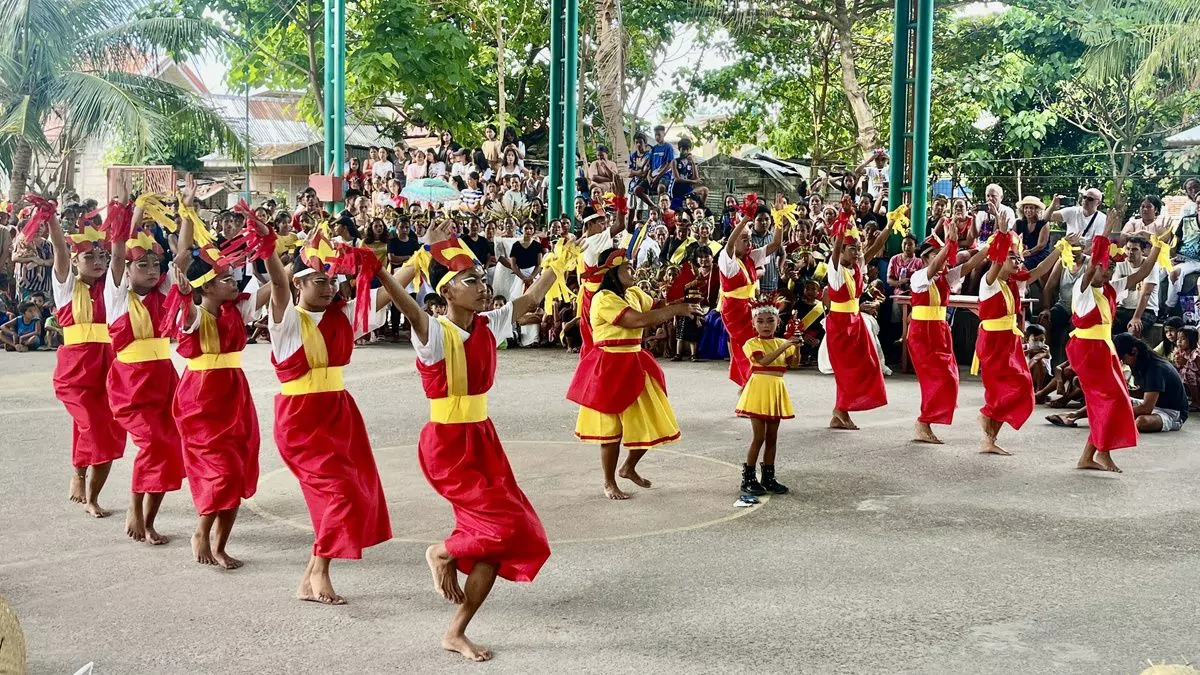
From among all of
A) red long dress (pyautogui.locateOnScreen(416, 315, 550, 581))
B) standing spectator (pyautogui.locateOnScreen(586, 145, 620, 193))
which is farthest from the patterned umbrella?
red long dress (pyautogui.locateOnScreen(416, 315, 550, 581))

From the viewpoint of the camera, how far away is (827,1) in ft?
79.2

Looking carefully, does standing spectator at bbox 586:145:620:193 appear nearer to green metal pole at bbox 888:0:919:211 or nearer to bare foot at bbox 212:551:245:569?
green metal pole at bbox 888:0:919:211

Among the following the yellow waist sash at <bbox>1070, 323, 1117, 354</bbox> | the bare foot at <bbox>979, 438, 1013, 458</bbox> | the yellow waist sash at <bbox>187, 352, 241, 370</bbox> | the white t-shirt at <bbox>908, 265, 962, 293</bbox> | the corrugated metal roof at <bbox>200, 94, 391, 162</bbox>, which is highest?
the corrugated metal roof at <bbox>200, 94, 391, 162</bbox>

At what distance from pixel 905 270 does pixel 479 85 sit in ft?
50.8

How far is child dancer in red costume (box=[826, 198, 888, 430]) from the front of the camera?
33.7ft

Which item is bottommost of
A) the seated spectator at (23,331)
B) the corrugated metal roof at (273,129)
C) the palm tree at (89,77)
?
the seated spectator at (23,331)

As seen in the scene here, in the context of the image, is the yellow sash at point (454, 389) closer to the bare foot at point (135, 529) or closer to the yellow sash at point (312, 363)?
the yellow sash at point (312, 363)

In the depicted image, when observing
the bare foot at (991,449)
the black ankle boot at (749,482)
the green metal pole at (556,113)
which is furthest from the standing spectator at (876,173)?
the black ankle boot at (749,482)

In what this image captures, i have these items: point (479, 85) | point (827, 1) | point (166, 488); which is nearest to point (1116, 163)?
point (827, 1)

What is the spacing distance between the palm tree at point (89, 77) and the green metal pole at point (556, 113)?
5275mm

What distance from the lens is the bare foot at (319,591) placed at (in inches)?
219

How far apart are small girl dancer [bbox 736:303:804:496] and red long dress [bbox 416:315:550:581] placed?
2.73 metres

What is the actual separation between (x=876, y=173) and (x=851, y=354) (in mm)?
6847

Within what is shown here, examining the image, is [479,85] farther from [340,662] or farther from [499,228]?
[340,662]
